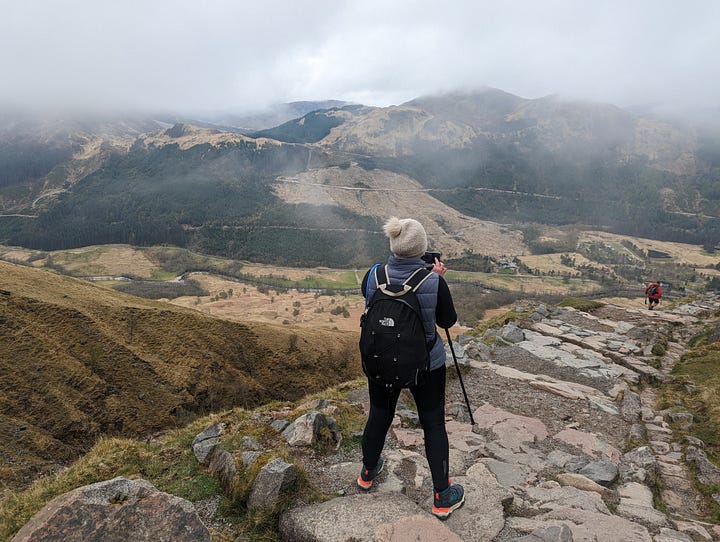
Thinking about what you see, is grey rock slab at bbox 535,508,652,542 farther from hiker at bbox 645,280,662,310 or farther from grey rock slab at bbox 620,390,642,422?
hiker at bbox 645,280,662,310

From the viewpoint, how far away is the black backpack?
Result: 13.1 ft

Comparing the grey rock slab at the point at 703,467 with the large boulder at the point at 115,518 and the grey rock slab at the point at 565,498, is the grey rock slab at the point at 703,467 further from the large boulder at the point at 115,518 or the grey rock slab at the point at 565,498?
the large boulder at the point at 115,518

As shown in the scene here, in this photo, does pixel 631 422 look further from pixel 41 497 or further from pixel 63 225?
pixel 63 225

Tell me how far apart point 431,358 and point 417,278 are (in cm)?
89

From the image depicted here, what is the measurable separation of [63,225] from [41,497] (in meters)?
197

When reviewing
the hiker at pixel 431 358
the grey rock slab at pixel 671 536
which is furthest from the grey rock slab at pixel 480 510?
the grey rock slab at pixel 671 536

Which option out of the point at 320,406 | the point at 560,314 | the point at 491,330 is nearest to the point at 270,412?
the point at 320,406

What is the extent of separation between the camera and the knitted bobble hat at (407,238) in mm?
4312

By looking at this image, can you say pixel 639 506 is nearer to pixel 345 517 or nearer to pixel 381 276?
pixel 345 517

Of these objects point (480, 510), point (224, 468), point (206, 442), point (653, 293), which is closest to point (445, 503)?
point (480, 510)

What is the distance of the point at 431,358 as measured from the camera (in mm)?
4301

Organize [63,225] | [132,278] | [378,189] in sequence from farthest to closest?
1. [378,189]
2. [63,225]
3. [132,278]

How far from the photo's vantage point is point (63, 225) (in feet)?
532

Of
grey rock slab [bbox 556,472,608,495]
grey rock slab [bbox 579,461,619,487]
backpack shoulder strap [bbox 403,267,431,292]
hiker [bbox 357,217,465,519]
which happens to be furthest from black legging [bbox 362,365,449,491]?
grey rock slab [bbox 579,461,619,487]
